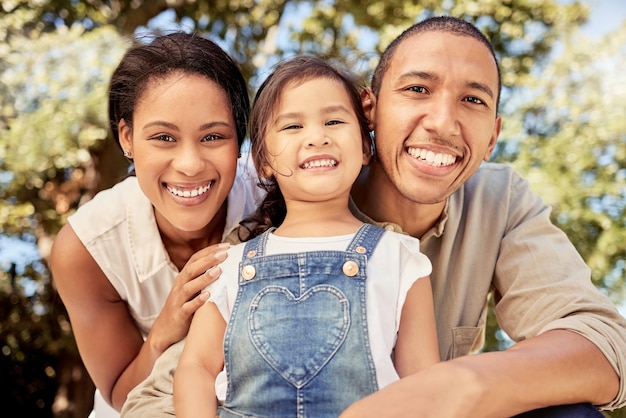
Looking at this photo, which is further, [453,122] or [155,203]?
[155,203]

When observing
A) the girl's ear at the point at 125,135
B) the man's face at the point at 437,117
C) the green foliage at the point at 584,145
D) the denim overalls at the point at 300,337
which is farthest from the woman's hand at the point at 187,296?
the green foliage at the point at 584,145

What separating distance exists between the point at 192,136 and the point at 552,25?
548 cm

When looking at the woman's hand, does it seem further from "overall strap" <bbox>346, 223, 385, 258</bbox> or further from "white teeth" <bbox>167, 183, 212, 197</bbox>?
"overall strap" <bbox>346, 223, 385, 258</bbox>

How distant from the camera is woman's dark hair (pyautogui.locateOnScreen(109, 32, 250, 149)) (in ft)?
8.10

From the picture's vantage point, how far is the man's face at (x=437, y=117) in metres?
2.29

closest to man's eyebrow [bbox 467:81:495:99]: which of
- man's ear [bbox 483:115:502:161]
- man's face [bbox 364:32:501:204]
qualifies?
man's face [bbox 364:32:501:204]

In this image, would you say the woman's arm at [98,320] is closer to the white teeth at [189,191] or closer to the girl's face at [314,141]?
the white teeth at [189,191]

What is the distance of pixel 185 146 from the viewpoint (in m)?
2.36

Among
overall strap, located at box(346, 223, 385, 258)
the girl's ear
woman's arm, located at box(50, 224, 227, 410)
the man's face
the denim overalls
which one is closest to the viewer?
the denim overalls

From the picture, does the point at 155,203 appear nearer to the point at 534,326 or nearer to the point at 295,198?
the point at 295,198

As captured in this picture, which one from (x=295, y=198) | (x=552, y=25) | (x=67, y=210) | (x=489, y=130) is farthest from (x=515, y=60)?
(x=295, y=198)

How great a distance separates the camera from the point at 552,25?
6.93m

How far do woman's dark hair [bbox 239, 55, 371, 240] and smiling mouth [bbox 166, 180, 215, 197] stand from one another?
0.17 m

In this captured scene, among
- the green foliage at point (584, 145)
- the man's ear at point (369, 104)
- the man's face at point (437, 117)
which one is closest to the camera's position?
the man's face at point (437, 117)
